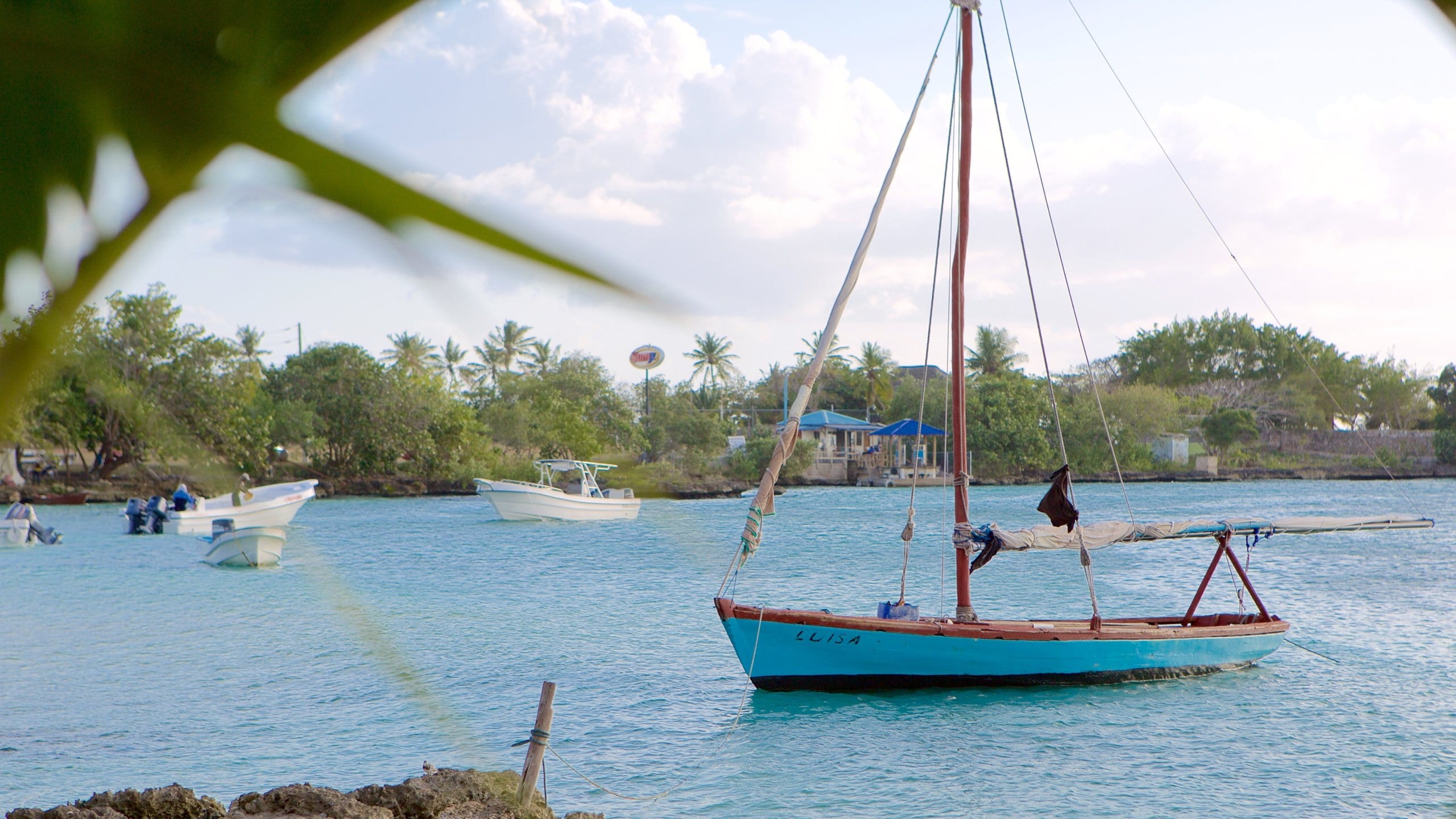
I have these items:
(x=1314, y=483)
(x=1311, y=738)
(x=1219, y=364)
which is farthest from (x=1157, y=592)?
(x=1219, y=364)

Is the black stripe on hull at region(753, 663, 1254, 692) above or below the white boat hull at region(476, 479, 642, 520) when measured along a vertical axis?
below

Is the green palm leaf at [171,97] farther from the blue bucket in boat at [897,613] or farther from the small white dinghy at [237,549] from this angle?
the small white dinghy at [237,549]

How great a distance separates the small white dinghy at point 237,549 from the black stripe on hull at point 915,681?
695 inches

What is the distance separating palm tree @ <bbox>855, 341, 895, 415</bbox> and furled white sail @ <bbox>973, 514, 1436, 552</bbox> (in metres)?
37.5

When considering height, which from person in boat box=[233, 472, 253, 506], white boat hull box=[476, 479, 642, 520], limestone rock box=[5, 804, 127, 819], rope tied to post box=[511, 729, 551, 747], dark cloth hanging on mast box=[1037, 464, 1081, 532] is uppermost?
person in boat box=[233, 472, 253, 506]

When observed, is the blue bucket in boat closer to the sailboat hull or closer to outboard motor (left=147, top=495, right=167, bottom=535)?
the sailboat hull

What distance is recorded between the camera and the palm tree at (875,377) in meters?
54.7

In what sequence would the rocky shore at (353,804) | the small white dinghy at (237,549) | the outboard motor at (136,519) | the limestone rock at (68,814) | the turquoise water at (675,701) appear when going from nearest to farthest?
the limestone rock at (68,814), the rocky shore at (353,804), the turquoise water at (675,701), the small white dinghy at (237,549), the outboard motor at (136,519)

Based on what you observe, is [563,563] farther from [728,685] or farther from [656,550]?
[728,685]

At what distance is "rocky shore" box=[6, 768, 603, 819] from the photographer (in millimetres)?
6546

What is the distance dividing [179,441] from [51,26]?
0.21m

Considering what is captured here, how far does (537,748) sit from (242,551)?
23.8 m

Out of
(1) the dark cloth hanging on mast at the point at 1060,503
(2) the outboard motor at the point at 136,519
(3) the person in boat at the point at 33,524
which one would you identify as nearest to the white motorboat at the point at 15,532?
(3) the person in boat at the point at 33,524

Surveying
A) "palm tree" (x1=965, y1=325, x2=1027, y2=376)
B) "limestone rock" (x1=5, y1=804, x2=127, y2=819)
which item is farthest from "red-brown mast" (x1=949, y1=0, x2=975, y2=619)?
"palm tree" (x1=965, y1=325, x2=1027, y2=376)
